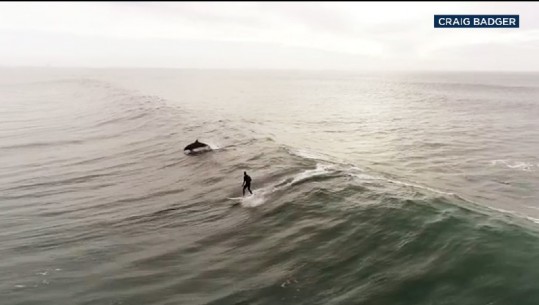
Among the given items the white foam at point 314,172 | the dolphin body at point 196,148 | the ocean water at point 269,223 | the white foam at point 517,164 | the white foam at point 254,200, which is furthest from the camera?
the dolphin body at point 196,148

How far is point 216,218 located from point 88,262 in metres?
7.25

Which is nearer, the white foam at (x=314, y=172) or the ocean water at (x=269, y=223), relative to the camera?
the ocean water at (x=269, y=223)

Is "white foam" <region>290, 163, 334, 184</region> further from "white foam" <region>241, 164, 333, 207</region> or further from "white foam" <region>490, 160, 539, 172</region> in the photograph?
"white foam" <region>490, 160, 539, 172</region>

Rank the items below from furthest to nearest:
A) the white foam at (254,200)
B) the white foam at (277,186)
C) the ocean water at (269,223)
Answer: the white foam at (277,186) < the white foam at (254,200) < the ocean water at (269,223)

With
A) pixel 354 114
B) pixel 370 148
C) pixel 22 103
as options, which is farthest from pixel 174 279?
pixel 22 103

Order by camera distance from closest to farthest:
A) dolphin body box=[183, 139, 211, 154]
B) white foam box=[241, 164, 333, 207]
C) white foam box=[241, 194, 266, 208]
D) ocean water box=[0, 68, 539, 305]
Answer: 1. ocean water box=[0, 68, 539, 305]
2. white foam box=[241, 194, 266, 208]
3. white foam box=[241, 164, 333, 207]
4. dolphin body box=[183, 139, 211, 154]

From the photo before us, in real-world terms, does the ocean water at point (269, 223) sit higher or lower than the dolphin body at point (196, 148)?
lower

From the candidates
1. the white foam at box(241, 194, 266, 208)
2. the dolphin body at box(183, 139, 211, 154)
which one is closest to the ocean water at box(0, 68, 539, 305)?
the white foam at box(241, 194, 266, 208)

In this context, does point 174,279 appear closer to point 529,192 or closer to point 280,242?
point 280,242

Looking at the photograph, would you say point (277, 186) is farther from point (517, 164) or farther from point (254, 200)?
point (517, 164)

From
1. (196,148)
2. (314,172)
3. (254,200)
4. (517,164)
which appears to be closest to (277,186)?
(254,200)

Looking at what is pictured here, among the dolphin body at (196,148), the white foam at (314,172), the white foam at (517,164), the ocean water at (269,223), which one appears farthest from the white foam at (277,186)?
the white foam at (517,164)

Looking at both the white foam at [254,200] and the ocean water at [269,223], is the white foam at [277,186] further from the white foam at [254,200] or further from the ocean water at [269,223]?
the ocean water at [269,223]

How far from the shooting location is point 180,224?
2222 centimetres
